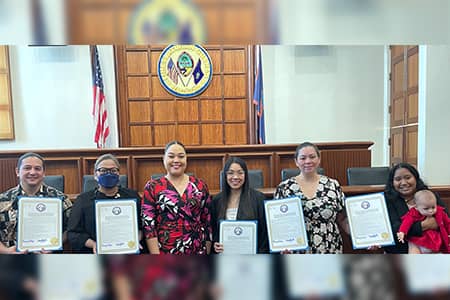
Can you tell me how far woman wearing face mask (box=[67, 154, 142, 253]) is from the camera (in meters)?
1.54

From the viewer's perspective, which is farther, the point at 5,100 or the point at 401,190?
the point at 5,100

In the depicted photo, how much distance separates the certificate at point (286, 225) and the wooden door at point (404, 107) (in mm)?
4528

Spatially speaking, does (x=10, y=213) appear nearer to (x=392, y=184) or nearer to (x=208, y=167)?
(x=392, y=184)

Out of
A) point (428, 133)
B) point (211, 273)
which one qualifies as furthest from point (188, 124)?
point (211, 273)

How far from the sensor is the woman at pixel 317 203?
1816 mm

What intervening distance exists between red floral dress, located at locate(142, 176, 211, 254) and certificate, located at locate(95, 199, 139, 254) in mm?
638

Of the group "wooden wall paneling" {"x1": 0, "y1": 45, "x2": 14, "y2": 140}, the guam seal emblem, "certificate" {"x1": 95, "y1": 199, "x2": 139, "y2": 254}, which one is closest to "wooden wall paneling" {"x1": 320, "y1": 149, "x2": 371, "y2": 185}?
the guam seal emblem

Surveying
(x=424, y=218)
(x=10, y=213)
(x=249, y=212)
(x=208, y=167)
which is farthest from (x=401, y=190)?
(x=208, y=167)

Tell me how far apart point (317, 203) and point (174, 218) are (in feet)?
2.63

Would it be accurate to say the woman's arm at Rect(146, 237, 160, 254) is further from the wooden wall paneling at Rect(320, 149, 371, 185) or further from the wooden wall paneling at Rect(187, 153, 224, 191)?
the wooden wall paneling at Rect(320, 149, 371, 185)

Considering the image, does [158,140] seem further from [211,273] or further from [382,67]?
[211,273]

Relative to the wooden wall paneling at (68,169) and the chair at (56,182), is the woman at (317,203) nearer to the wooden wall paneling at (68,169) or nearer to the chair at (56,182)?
the chair at (56,182)

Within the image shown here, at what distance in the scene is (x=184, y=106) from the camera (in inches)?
223

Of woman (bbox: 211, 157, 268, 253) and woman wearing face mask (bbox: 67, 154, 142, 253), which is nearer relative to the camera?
woman wearing face mask (bbox: 67, 154, 142, 253)
